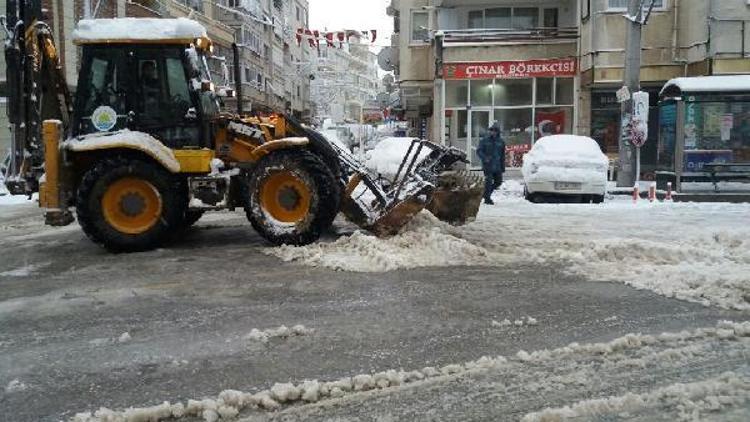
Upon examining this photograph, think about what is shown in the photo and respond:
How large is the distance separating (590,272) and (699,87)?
428 inches

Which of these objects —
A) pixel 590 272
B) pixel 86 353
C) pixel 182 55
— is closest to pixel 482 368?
pixel 86 353

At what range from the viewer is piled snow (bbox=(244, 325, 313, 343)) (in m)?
4.88

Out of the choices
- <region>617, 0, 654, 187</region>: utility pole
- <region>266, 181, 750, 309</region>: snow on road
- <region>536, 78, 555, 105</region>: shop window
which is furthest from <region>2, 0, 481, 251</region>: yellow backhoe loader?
<region>536, 78, 555, 105</region>: shop window

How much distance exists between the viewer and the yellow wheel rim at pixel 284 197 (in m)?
8.29

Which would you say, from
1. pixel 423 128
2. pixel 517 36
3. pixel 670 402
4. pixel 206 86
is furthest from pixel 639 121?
pixel 423 128

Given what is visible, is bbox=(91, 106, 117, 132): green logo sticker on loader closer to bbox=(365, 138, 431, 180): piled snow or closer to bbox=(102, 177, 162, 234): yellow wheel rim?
bbox=(102, 177, 162, 234): yellow wheel rim

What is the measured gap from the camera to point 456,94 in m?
23.7

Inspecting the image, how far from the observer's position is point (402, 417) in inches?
140

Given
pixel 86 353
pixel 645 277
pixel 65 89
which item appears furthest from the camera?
pixel 65 89

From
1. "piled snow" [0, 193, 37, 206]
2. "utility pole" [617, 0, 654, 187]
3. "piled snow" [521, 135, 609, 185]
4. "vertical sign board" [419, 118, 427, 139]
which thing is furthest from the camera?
"vertical sign board" [419, 118, 427, 139]

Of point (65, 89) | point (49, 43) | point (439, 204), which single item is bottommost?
point (439, 204)

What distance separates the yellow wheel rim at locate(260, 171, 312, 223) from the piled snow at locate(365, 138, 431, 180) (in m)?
1.57

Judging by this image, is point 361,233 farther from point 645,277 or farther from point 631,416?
point 631,416

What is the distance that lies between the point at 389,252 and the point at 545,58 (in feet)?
55.7
